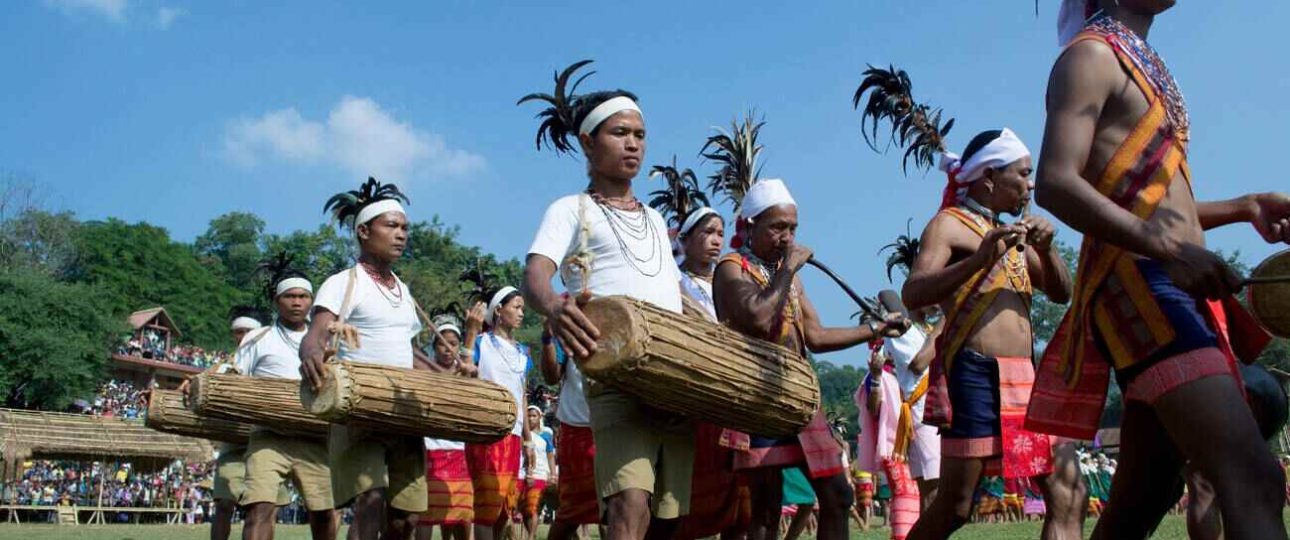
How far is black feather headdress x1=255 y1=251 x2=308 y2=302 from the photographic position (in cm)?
969

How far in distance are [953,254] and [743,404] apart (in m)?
1.49

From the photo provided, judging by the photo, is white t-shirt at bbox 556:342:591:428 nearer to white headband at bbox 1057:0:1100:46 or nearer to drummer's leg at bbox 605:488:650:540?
drummer's leg at bbox 605:488:650:540

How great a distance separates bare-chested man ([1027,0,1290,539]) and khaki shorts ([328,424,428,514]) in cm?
385

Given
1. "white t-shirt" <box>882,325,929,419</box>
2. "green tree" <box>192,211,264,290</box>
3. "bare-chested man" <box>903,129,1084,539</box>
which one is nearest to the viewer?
"bare-chested man" <box>903,129,1084,539</box>

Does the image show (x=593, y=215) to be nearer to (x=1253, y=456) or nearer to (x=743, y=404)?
(x=743, y=404)

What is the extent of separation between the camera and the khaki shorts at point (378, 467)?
6.59 meters

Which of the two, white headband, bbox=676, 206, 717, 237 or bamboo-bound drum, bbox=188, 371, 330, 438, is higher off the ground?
white headband, bbox=676, 206, 717, 237

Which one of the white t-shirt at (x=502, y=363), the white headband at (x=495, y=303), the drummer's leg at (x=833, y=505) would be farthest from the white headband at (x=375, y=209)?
the white headband at (x=495, y=303)

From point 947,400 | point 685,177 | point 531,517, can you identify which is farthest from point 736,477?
point 531,517

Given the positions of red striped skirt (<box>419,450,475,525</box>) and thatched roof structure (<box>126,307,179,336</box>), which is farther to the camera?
thatched roof structure (<box>126,307,179,336</box>)

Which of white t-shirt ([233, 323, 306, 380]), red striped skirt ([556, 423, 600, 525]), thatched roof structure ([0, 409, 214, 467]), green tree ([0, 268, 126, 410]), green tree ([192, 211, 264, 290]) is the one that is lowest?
red striped skirt ([556, 423, 600, 525])

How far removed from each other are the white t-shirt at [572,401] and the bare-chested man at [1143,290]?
8.02ft

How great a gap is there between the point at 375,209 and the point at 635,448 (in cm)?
317

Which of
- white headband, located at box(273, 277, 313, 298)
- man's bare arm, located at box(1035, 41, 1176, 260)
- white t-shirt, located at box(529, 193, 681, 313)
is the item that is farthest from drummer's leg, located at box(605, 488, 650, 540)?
white headband, located at box(273, 277, 313, 298)
